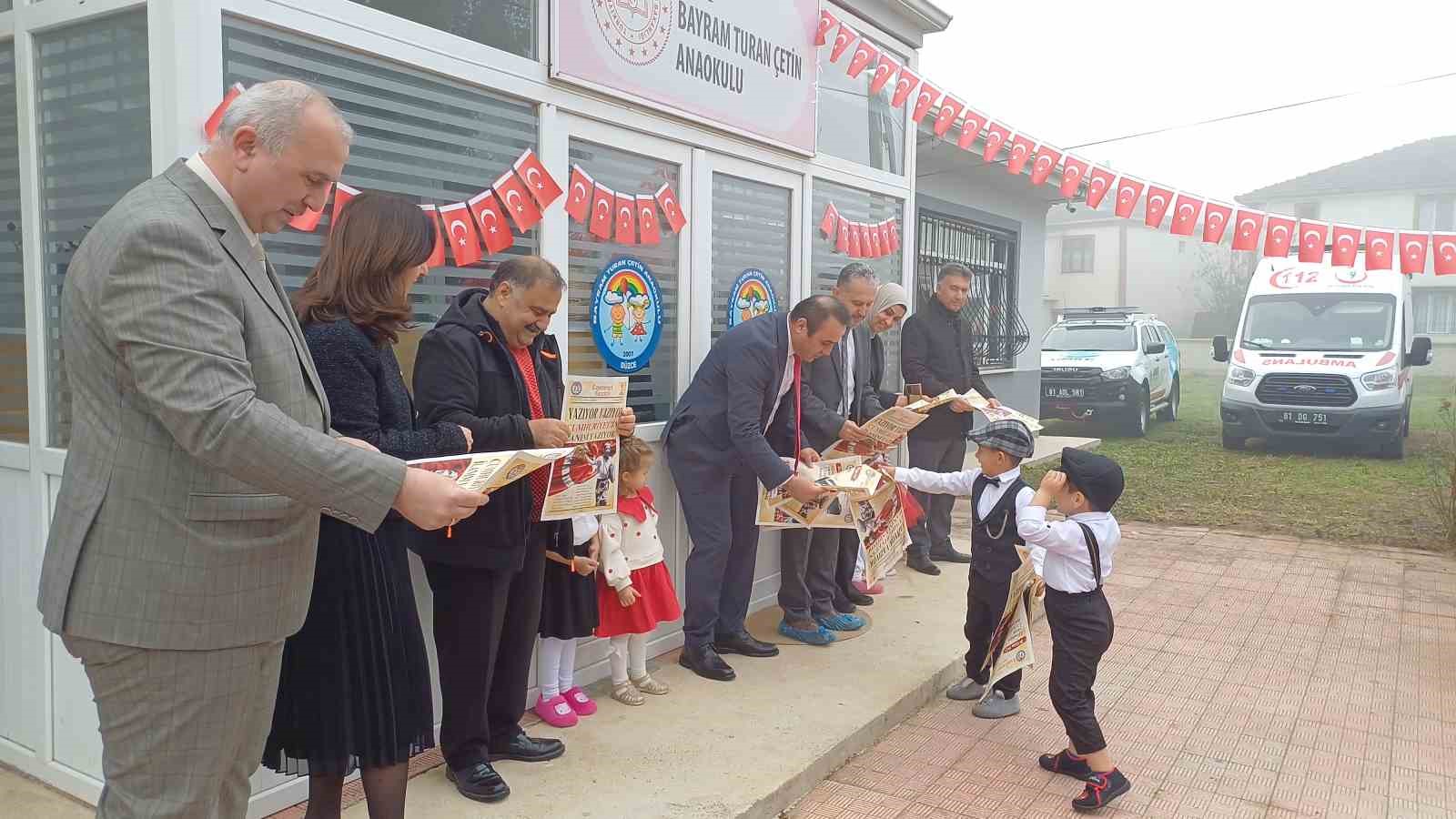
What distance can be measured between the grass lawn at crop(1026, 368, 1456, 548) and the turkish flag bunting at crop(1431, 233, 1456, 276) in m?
3.08

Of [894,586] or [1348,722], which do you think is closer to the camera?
[1348,722]

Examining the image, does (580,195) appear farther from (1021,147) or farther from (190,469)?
(1021,147)

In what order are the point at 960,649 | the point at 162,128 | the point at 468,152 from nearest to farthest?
the point at 162,128 < the point at 468,152 < the point at 960,649

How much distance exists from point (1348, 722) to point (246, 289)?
4.60 metres

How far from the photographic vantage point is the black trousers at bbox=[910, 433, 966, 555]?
20.4 ft

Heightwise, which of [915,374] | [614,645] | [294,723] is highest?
[915,374]

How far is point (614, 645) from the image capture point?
407 cm

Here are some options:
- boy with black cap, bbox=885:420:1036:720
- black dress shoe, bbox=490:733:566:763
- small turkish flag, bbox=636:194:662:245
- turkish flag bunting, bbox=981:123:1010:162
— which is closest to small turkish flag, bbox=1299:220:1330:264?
turkish flag bunting, bbox=981:123:1010:162

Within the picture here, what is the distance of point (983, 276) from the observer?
1199 centimetres

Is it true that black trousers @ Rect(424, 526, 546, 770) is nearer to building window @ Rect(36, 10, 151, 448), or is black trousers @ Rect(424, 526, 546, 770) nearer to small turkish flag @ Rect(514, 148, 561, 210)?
building window @ Rect(36, 10, 151, 448)

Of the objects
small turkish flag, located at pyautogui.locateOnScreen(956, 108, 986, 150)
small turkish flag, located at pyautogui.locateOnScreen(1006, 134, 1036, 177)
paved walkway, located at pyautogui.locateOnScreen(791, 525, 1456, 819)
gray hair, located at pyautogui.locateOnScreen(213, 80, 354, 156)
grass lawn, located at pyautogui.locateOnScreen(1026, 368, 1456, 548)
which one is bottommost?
paved walkway, located at pyautogui.locateOnScreen(791, 525, 1456, 819)

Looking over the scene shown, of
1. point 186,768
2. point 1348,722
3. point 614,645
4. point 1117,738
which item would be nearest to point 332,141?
point 186,768

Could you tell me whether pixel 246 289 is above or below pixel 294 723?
above

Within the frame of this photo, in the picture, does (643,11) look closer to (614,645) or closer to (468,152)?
(468,152)
